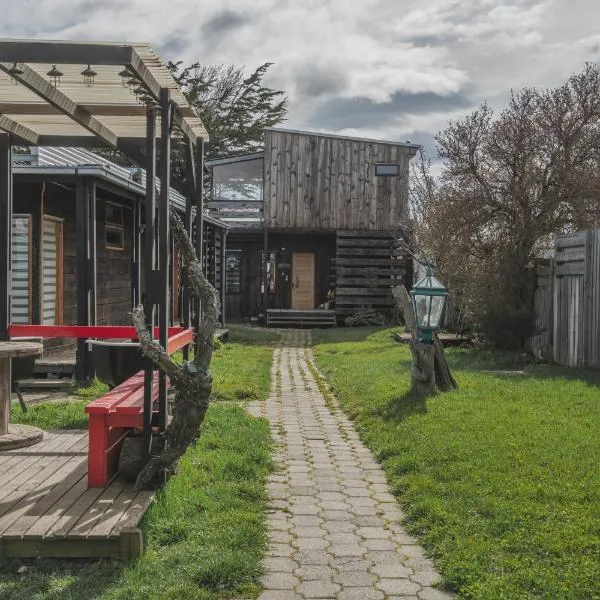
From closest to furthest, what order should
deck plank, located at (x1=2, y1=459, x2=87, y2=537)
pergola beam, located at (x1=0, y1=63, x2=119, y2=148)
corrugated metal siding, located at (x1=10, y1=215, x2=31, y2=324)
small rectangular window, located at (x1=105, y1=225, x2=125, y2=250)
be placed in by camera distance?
deck plank, located at (x1=2, y1=459, x2=87, y2=537) → pergola beam, located at (x1=0, y1=63, x2=119, y2=148) → corrugated metal siding, located at (x1=10, y1=215, x2=31, y2=324) → small rectangular window, located at (x1=105, y1=225, x2=125, y2=250)

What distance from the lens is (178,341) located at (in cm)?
601

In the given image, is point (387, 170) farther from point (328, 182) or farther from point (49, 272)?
point (49, 272)

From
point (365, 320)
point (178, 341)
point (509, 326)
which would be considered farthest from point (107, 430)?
point (365, 320)

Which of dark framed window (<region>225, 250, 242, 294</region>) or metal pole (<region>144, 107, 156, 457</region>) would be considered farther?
dark framed window (<region>225, 250, 242, 294</region>)

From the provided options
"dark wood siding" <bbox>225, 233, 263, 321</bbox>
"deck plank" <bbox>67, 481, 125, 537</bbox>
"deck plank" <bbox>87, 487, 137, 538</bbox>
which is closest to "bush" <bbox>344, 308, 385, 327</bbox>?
"dark wood siding" <bbox>225, 233, 263, 321</bbox>

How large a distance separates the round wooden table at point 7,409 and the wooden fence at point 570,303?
8.00m

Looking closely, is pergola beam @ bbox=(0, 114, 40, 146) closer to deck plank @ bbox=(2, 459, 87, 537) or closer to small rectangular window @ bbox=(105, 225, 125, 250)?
deck plank @ bbox=(2, 459, 87, 537)

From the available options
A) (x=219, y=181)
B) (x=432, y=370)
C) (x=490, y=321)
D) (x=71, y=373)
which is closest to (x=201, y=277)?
(x=432, y=370)

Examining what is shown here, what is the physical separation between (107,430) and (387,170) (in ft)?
66.1

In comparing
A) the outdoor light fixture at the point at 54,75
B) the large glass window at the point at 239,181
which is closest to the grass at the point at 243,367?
the outdoor light fixture at the point at 54,75

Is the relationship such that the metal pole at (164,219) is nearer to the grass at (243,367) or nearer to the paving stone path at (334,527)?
the paving stone path at (334,527)

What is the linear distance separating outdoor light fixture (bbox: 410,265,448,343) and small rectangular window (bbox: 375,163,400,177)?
15.4 metres

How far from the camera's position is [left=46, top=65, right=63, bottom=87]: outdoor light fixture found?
5316mm

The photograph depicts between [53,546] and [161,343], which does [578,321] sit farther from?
A: [53,546]
